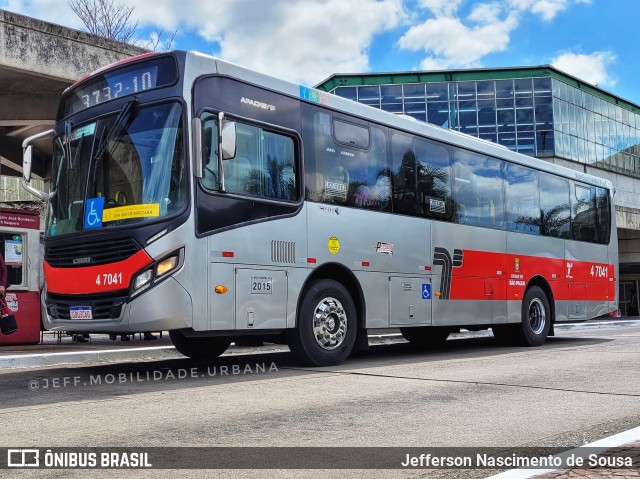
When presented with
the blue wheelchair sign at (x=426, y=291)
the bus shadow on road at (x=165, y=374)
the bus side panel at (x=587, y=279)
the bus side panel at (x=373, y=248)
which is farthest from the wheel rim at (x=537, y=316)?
the bus side panel at (x=373, y=248)

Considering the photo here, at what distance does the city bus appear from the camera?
787 cm

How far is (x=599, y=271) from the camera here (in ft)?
53.0

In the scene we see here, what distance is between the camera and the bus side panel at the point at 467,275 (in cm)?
1151

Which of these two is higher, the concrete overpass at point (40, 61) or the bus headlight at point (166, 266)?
the concrete overpass at point (40, 61)

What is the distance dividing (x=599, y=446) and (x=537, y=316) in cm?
974

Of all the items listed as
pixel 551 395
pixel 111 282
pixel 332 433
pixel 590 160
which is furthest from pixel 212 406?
pixel 590 160

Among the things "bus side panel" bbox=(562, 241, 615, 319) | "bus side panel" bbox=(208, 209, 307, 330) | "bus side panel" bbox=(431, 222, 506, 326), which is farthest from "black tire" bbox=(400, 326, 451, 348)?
"bus side panel" bbox=(208, 209, 307, 330)

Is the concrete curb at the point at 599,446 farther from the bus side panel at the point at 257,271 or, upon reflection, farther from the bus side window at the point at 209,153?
the bus side window at the point at 209,153

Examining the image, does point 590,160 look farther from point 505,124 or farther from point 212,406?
point 212,406

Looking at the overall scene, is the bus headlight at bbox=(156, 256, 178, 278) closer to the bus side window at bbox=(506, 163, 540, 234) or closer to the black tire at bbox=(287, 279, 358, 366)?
the black tire at bbox=(287, 279, 358, 366)

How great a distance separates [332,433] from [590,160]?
61.2 meters

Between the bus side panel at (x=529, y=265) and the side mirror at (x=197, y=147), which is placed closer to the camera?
the side mirror at (x=197, y=147)

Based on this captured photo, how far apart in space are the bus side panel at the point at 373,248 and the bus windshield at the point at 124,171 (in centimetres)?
203

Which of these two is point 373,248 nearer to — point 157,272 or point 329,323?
point 329,323
